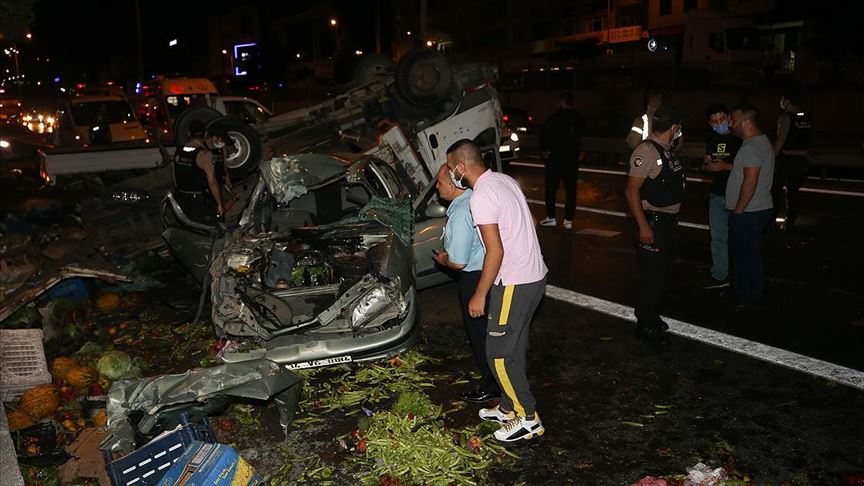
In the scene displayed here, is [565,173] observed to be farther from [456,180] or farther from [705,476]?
[705,476]

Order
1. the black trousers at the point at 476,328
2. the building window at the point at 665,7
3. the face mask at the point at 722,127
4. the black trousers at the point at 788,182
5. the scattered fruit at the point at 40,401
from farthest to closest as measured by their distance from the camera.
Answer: the building window at the point at 665,7 < the black trousers at the point at 788,182 < the face mask at the point at 722,127 < the scattered fruit at the point at 40,401 < the black trousers at the point at 476,328

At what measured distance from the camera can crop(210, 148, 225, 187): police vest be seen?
874cm

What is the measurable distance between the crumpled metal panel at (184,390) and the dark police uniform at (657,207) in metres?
3.25

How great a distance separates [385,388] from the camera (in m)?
5.61

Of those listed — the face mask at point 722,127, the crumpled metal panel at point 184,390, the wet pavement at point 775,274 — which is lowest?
the wet pavement at point 775,274

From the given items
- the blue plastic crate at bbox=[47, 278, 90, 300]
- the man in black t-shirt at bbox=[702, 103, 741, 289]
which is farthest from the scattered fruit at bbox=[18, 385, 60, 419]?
the man in black t-shirt at bbox=[702, 103, 741, 289]

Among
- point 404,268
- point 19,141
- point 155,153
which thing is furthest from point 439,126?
point 19,141

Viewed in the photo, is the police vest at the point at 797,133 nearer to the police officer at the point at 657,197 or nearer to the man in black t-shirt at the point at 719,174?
the man in black t-shirt at the point at 719,174

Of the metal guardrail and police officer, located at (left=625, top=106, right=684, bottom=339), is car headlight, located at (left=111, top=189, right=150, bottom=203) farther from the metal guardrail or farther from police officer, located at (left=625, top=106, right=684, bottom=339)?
the metal guardrail

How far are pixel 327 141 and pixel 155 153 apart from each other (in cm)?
329

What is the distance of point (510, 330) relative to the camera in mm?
4391

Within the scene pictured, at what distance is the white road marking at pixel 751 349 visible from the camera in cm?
549

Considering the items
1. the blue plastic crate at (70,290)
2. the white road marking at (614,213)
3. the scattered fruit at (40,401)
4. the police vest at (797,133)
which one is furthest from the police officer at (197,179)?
the police vest at (797,133)

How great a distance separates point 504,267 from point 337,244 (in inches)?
95.9
